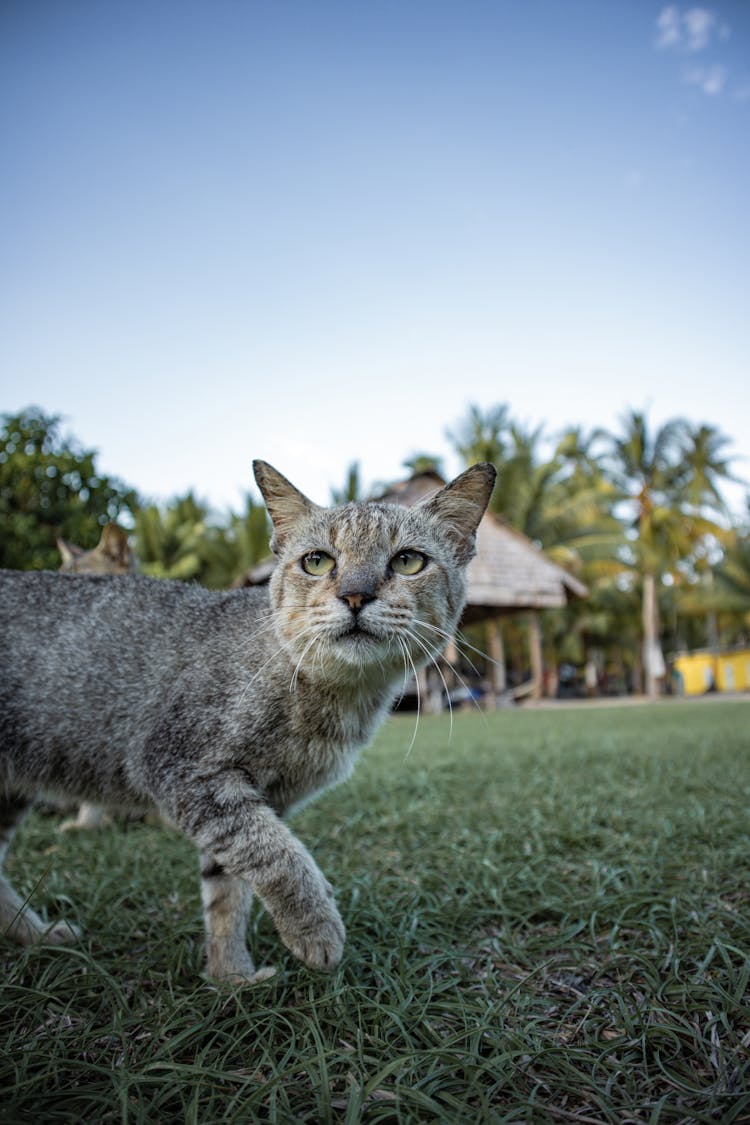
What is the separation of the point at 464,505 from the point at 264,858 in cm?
142

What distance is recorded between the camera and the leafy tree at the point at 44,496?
688cm

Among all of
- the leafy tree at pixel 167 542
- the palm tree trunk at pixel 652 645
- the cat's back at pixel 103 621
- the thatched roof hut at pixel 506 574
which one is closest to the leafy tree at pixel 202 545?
the leafy tree at pixel 167 542

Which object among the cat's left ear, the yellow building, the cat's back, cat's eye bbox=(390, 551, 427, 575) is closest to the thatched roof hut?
the cat's left ear

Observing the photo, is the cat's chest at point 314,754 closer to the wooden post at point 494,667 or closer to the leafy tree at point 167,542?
the wooden post at point 494,667

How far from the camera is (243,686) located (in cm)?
211

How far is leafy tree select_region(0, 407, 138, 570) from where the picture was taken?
6.88 meters

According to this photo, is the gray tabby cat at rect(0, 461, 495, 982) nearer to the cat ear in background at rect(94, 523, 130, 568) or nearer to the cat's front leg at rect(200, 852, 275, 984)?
the cat's front leg at rect(200, 852, 275, 984)

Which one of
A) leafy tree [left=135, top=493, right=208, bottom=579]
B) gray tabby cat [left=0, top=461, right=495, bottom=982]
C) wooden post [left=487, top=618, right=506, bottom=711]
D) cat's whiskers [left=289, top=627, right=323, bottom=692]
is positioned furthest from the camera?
leafy tree [left=135, top=493, right=208, bottom=579]

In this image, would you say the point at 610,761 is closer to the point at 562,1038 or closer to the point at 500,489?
the point at 562,1038

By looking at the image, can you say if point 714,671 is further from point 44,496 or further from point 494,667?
point 44,496

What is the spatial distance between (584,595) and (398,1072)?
1827cm

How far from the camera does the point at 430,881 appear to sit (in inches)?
98.5

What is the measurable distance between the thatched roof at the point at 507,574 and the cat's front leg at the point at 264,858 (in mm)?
13281

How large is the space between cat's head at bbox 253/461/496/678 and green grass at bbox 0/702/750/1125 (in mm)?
884
